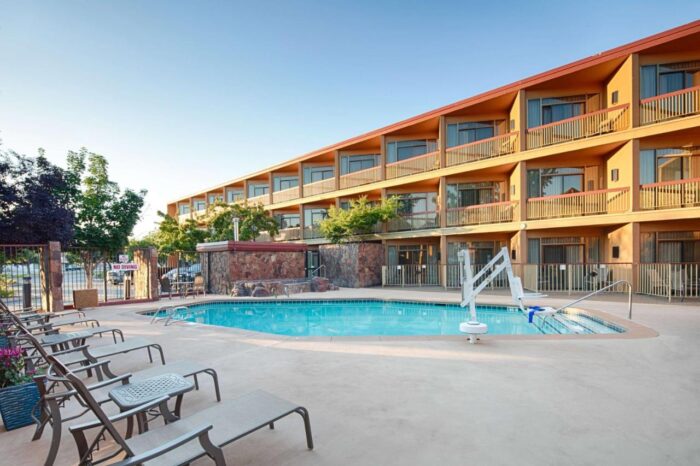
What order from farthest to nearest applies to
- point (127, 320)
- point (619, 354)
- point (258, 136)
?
1. point (258, 136)
2. point (127, 320)
3. point (619, 354)

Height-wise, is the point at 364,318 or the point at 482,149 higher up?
the point at 482,149

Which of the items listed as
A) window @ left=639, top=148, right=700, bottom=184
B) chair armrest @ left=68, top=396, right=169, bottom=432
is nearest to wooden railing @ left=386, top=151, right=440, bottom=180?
window @ left=639, top=148, right=700, bottom=184

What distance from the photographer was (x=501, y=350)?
5750 mm

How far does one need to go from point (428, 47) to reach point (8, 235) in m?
18.0

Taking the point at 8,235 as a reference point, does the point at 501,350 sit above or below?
below

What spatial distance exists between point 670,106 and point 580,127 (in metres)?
2.78

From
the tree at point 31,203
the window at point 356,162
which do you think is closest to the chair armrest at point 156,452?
the tree at point 31,203

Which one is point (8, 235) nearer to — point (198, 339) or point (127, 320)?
point (127, 320)

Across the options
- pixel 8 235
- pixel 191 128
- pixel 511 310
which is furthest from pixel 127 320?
pixel 191 128

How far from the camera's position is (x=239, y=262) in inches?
607

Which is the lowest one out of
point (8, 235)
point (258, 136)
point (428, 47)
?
point (8, 235)

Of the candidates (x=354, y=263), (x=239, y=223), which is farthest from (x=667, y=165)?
(x=239, y=223)

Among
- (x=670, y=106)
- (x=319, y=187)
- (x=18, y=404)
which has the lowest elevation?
(x=18, y=404)

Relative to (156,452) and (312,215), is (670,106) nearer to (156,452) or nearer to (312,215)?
(156,452)
